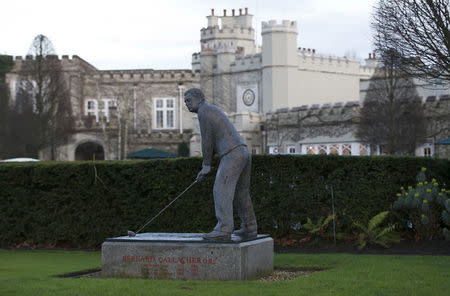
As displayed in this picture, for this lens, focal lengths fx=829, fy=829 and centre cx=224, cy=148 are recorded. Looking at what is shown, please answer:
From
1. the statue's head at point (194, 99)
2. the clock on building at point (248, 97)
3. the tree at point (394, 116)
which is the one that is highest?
the clock on building at point (248, 97)

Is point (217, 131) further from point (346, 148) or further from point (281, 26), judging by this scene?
point (281, 26)

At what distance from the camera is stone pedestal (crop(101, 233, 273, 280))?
10727 millimetres

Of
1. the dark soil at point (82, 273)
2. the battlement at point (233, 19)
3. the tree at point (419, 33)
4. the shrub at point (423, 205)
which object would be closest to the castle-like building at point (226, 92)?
the battlement at point (233, 19)

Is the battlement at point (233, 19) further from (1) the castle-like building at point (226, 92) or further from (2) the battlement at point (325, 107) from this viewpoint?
(2) the battlement at point (325, 107)

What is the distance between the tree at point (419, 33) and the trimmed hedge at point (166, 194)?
79.8 inches

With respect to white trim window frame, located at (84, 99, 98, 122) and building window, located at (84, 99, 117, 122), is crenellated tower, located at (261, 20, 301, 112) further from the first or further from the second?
white trim window frame, located at (84, 99, 98, 122)

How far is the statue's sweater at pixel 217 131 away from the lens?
436 inches

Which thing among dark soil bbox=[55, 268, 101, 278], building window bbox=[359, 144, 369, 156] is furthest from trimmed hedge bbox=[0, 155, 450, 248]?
building window bbox=[359, 144, 369, 156]

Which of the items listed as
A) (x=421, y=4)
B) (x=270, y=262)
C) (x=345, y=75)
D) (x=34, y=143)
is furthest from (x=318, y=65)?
(x=270, y=262)

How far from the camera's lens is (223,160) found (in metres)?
11.1

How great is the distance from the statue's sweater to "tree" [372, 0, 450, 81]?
6839 mm

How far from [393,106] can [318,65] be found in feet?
73.1

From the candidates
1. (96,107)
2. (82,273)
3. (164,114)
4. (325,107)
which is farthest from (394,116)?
(96,107)

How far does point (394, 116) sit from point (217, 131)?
1041 inches
